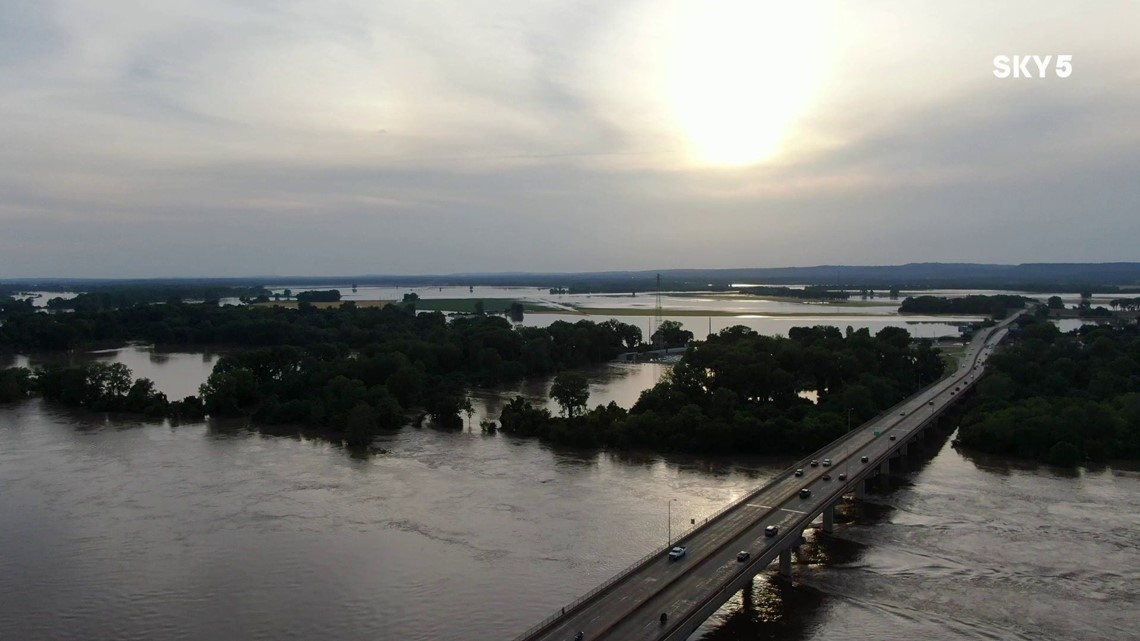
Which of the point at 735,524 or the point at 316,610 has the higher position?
the point at 735,524

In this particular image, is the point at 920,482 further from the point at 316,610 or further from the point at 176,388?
the point at 176,388

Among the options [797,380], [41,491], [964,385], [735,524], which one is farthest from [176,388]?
[964,385]

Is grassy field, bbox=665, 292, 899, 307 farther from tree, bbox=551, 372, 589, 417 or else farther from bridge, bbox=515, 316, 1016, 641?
bridge, bbox=515, 316, 1016, 641

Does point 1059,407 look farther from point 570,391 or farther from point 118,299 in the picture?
point 118,299

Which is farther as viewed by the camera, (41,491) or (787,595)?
(41,491)

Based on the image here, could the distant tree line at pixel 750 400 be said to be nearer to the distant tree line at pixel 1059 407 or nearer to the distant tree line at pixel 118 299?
the distant tree line at pixel 1059 407

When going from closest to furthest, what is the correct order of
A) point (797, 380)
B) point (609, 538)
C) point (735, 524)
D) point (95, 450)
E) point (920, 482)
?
point (735, 524), point (609, 538), point (920, 482), point (95, 450), point (797, 380)

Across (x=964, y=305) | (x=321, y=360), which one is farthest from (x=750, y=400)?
(x=964, y=305)

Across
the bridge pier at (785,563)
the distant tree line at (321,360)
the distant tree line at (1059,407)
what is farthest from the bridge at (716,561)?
the distant tree line at (321,360)
